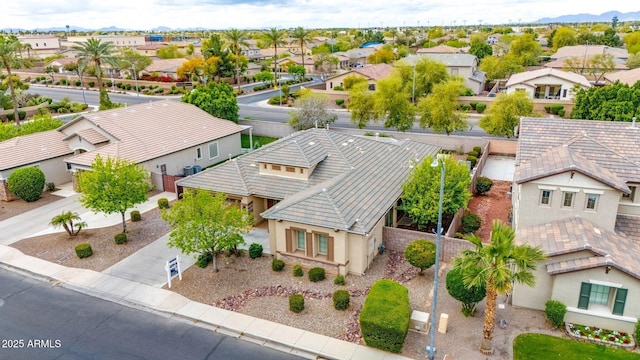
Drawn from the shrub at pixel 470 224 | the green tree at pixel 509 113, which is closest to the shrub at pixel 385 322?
the shrub at pixel 470 224

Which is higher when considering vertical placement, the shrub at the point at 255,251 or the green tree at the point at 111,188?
the green tree at the point at 111,188

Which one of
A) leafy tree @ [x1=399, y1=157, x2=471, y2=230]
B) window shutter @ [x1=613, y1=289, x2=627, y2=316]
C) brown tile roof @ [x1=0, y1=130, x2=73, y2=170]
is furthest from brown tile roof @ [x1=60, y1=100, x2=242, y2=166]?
window shutter @ [x1=613, y1=289, x2=627, y2=316]

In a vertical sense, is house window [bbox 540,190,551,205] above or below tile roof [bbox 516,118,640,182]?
below

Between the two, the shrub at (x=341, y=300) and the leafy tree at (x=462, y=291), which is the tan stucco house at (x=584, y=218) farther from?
the shrub at (x=341, y=300)

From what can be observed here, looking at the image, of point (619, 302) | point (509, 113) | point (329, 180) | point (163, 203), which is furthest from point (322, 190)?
point (509, 113)

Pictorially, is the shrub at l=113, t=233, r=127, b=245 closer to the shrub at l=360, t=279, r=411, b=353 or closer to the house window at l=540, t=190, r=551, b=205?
the shrub at l=360, t=279, r=411, b=353

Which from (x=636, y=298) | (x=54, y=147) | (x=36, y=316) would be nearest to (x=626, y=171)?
(x=636, y=298)

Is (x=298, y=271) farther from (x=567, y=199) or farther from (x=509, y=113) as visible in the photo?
(x=509, y=113)
